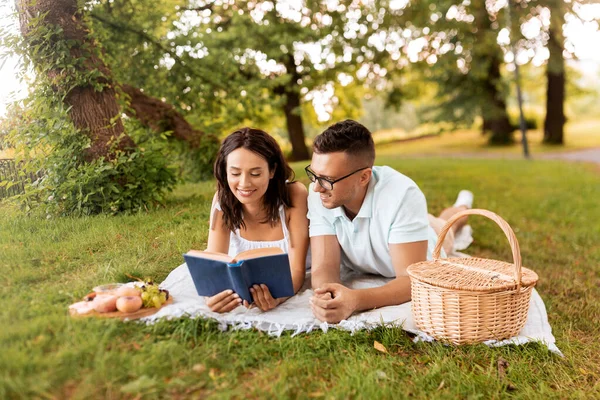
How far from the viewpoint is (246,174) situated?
338 cm

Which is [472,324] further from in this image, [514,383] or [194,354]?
[194,354]

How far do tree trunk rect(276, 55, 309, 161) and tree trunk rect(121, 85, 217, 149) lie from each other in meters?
1.50

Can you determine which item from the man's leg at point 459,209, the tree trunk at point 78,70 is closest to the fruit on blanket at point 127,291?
the tree trunk at point 78,70

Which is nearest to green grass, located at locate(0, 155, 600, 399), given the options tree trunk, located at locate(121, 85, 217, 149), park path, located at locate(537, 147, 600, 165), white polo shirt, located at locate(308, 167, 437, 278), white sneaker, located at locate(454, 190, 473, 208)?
white polo shirt, located at locate(308, 167, 437, 278)

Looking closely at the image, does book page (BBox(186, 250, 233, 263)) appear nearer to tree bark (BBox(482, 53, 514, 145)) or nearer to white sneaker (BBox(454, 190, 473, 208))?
white sneaker (BBox(454, 190, 473, 208))

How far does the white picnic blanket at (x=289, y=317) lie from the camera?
302 centimetres

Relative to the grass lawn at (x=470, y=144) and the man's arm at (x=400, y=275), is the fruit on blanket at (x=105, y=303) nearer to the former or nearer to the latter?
the man's arm at (x=400, y=275)

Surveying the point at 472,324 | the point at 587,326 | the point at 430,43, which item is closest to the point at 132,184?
the point at 472,324

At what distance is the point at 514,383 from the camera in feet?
9.74

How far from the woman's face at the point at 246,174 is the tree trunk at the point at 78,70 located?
3.02 ft

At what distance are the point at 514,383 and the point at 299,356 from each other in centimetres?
114

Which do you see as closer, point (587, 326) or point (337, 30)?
point (587, 326)

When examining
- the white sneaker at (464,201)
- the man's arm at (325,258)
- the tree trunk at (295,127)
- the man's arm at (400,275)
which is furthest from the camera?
the tree trunk at (295,127)

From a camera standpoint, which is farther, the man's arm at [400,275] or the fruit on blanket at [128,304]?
the man's arm at [400,275]
